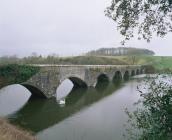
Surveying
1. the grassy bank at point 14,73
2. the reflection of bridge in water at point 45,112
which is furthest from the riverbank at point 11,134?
the grassy bank at point 14,73

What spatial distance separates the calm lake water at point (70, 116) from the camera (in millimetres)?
23703

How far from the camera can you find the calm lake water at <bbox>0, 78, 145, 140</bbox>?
23.7m

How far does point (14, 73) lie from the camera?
30.3 m

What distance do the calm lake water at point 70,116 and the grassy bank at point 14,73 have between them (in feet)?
9.68

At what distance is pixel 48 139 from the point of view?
72.8ft

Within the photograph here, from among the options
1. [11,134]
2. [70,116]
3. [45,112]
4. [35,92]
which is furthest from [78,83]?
[11,134]

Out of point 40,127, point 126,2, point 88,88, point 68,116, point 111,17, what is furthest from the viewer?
point 88,88

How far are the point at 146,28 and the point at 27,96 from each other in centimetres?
2910

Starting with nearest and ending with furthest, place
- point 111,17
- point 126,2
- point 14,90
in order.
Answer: point 126,2, point 111,17, point 14,90

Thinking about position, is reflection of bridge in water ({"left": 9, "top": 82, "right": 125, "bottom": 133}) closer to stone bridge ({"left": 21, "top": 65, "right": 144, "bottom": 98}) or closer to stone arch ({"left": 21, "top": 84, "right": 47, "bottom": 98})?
stone arch ({"left": 21, "top": 84, "right": 47, "bottom": 98})

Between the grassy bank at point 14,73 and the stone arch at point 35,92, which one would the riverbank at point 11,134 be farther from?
the stone arch at point 35,92

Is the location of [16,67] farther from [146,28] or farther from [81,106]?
[146,28]

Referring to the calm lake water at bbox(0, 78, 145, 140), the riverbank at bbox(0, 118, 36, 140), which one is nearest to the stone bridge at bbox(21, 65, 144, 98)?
the calm lake water at bbox(0, 78, 145, 140)

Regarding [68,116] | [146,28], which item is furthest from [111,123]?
[146,28]
